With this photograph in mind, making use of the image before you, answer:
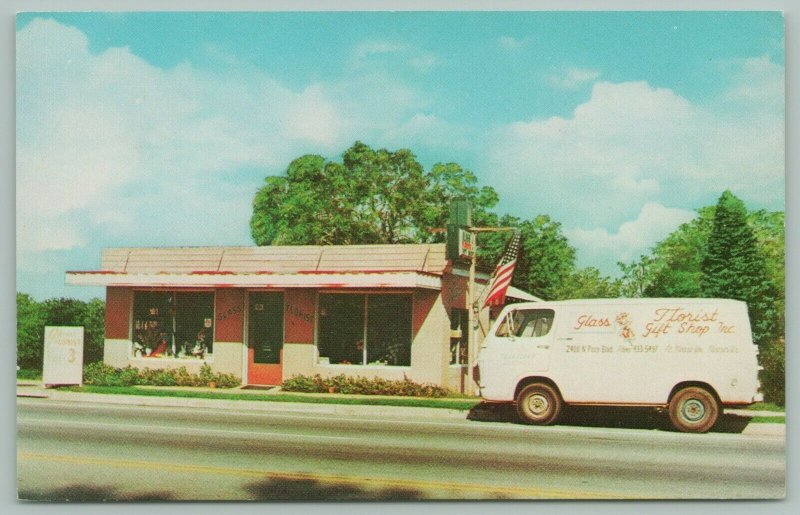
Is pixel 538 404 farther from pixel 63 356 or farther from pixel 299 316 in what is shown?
pixel 63 356

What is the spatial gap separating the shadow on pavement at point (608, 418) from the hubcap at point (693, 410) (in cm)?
32

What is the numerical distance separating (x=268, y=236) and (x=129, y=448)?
12.6ft

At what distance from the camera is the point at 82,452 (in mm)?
12695

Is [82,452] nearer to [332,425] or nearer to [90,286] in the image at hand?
[90,286]

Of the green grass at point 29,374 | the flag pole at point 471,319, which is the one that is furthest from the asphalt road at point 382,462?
the flag pole at point 471,319

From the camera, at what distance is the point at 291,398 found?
14555 mm

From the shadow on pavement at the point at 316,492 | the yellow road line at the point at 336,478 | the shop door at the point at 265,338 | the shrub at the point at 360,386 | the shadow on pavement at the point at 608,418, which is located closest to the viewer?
the yellow road line at the point at 336,478

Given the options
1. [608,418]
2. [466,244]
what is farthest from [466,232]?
[608,418]

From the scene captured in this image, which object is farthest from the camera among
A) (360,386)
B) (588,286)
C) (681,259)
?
(360,386)

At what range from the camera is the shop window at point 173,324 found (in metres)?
14.9

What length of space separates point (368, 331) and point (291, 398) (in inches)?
66.5

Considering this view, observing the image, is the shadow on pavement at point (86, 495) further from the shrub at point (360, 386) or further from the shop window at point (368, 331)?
the shop window at point (368, 331)

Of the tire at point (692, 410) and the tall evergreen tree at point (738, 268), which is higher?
the tall evergreen tree at point (738, 268)

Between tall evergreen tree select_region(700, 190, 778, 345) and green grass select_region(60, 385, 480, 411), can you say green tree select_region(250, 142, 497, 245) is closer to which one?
green grass select_region(60, 385, 480, 411)
